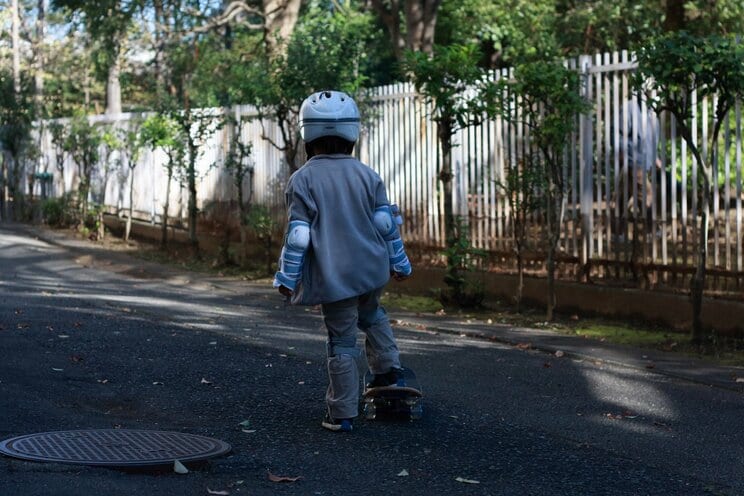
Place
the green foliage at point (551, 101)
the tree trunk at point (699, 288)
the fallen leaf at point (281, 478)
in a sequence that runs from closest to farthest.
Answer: the fallen leaf at point (281, 478) < the tree trunk at point (699, 288) < the green foliage at point (551, 101)

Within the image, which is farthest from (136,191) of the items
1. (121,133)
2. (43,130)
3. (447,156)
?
(447,156)

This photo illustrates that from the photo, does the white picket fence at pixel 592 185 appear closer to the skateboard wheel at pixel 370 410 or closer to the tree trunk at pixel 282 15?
the skateboard wheel at pixel 370 410

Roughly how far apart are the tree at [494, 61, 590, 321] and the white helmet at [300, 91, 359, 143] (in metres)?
5.14

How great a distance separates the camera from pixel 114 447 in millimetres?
6129

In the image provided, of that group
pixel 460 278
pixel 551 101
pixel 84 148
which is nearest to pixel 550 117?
pixel 551 101

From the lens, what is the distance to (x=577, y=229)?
1285 cm

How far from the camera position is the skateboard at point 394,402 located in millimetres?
6969

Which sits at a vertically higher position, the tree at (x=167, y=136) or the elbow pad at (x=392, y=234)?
the tree at (x=167, y=136)

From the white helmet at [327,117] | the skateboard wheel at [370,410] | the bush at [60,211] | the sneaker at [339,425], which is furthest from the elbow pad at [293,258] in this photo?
the bush at [60,211]

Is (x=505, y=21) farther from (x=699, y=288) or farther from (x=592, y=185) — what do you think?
(x=699, y=288)

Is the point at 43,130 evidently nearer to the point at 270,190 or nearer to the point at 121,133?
the point at 121,133

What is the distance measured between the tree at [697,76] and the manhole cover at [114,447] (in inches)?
208

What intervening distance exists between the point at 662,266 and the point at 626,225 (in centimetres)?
67

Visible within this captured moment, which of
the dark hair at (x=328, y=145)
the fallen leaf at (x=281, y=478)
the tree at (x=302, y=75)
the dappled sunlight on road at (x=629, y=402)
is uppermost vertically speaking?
the tree at (x=302, y=75)
